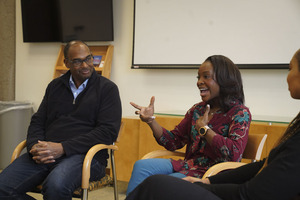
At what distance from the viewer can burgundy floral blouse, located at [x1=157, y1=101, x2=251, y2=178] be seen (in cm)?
184

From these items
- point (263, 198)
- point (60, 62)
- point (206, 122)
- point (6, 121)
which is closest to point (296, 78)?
point (263, 198)

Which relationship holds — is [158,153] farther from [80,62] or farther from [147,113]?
[80,62]

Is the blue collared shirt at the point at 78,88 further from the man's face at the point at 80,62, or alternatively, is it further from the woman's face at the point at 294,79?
the woman's face at the point at 294,79

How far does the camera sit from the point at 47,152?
2.17 m

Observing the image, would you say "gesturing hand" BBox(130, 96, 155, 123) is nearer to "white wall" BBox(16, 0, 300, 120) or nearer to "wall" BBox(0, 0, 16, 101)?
"white wall" BBox(16, 0, 300, 120)

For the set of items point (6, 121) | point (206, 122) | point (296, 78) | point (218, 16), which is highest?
point (218, 16)

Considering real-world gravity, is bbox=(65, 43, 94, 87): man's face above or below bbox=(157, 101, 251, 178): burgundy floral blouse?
above

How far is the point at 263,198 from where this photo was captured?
121 cm

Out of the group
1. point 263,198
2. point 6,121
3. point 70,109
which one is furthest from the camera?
point 6,121

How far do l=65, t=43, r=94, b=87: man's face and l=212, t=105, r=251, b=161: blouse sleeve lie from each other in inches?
43.5

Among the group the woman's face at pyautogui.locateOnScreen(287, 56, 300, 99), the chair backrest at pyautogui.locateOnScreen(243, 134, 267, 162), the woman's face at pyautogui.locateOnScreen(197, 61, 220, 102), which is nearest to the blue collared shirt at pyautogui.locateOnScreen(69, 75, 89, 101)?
the woman's face at pyautogui.locateOnScreen(197, 61, 220, 102)

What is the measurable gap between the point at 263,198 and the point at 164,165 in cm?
86

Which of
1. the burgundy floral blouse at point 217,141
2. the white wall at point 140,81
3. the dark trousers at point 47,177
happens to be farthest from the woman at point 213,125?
the white wall at point 140,81

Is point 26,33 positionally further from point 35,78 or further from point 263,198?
point 263,198
